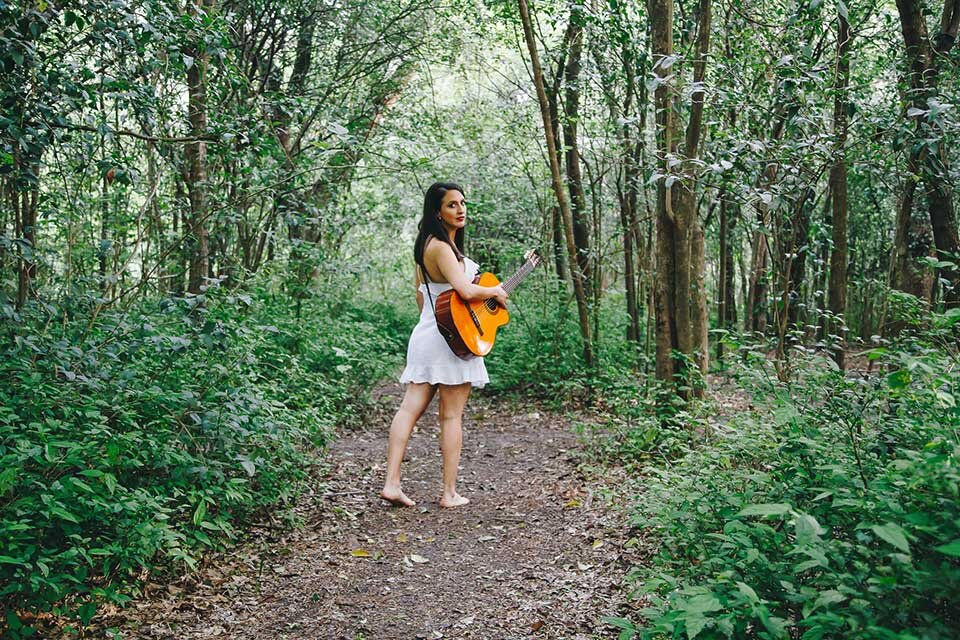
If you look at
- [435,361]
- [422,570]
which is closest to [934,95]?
[435,361]

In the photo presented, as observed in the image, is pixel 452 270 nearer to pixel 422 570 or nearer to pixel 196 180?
pixel 422 570

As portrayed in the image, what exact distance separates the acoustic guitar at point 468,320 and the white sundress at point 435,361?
0.22 feet

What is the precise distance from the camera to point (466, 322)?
16.3ft

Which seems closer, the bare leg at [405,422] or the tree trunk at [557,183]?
the bare leg at [405,422]

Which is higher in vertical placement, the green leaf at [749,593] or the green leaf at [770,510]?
the green leaf at [770,510]

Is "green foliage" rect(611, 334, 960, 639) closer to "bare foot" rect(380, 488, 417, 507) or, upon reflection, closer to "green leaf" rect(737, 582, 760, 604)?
"green leaf" rect(737, 582, 760, 604)

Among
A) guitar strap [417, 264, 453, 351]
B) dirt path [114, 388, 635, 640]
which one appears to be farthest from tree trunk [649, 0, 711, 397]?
guitar strap [417, 264, 453, 351]

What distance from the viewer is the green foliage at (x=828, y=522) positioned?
2.06 meters

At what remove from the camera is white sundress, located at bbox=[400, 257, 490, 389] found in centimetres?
496

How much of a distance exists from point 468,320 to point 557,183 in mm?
3888

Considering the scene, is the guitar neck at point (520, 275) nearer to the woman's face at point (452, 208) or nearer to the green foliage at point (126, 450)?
the woman's face at point (452, 208)

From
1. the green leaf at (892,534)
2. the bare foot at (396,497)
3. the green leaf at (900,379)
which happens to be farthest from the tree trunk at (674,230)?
the green leaf at (892,534)

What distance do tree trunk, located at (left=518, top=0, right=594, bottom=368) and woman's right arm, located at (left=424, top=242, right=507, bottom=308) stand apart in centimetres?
370

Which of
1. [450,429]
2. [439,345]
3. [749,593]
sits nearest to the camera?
[749,593]
